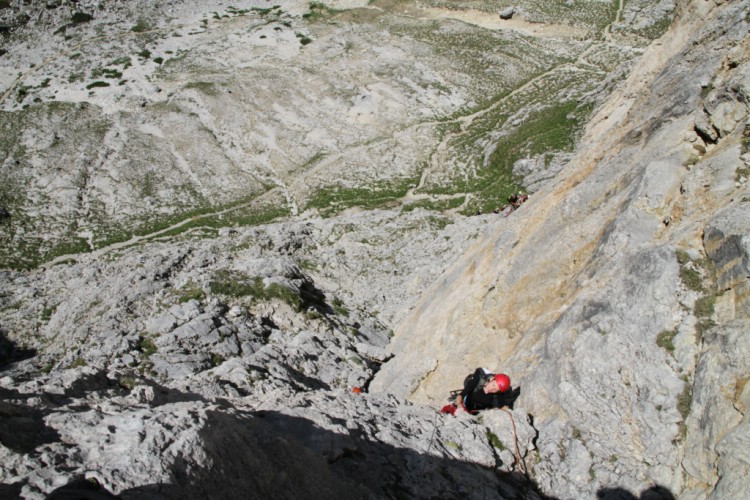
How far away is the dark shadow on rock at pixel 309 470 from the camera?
8.67 m

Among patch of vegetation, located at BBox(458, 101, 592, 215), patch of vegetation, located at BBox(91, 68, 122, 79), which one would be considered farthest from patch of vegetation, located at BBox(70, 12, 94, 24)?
patch of vegetation, located at BBox(458, 101, 592, 215)

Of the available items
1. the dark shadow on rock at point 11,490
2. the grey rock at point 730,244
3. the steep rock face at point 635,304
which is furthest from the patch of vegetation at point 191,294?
the grey rock at point 730,244

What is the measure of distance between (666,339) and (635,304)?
1182 mm

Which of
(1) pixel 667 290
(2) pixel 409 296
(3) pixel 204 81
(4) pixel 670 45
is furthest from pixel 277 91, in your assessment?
(1) pixel 667 290

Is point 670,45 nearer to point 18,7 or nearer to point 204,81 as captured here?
point 204,81

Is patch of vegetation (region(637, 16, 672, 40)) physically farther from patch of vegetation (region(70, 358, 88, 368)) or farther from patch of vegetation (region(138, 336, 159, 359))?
patch of vegetation (region(70, 358, 88, 368))

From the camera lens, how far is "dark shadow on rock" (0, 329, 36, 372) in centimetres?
3058

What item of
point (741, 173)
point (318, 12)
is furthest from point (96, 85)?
point (741, 173)

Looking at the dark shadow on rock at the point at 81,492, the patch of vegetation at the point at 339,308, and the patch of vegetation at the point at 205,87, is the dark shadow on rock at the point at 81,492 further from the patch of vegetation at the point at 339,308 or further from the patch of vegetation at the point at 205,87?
the patch of vegetation at the point at 205,87

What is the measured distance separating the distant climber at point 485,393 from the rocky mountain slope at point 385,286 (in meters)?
0.46

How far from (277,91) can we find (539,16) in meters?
49.5

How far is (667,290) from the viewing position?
1211 cm

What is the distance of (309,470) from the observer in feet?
33.8

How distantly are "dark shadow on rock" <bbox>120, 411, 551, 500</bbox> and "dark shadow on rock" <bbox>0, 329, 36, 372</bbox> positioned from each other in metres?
26.8
